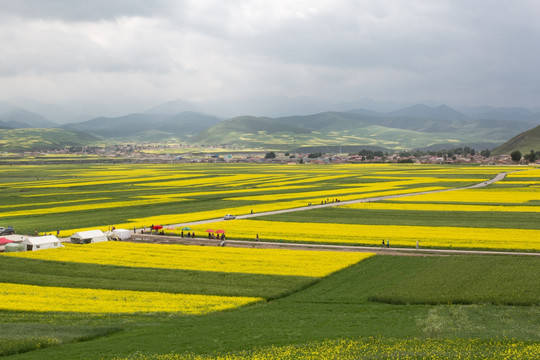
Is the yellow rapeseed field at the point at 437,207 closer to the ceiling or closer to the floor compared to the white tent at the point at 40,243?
closer to the ceiling

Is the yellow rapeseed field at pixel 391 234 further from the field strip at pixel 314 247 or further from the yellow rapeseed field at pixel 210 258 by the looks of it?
the yellow rapeseed field at pixel 210 258

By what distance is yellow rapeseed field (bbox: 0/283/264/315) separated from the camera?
28391 mm

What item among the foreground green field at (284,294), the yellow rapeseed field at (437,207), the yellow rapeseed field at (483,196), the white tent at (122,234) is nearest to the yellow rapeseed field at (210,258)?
the foreground green field at (284,294)

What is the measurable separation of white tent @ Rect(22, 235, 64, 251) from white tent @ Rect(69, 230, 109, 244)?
227 cm

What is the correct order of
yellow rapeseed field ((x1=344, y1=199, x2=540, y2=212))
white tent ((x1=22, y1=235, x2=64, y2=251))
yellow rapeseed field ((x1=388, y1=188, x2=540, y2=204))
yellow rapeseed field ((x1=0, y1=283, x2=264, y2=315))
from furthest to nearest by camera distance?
yellow rapeseed field ((x1=388, y1=188, x2=540, y2=204)) → yellow rapeseed field ((x1=344, y1=199, x2=540, y2=212)) → white tent ((x1=22, y1=235, x2=64, y2=251)) → yellow rapeseed field ((x1=0, y1=283, x2=264, y2=315))

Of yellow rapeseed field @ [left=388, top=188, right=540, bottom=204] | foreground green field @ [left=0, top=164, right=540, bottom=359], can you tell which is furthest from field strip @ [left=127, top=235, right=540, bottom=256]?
yellow rapeseed field @ [left=388, top=188, right=540, bottom=204]

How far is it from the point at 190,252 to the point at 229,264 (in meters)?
6.26

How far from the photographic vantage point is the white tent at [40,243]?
45.9 meters

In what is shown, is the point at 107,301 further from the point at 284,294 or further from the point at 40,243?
the point at 40,243

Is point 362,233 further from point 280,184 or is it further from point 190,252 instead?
point 280,184

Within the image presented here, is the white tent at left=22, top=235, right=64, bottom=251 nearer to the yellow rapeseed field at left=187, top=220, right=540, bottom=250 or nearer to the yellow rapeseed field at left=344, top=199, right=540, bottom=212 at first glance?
the yellow rapeseed field at left=187, top=220, right=540, bottom=250

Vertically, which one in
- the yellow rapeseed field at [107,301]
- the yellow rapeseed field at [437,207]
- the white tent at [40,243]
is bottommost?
the yellow rapeseed field at [107,301]

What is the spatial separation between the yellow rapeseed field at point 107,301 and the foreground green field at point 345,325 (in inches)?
33.1

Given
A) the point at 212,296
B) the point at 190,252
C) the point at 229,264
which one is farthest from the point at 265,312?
the point at 190,252
